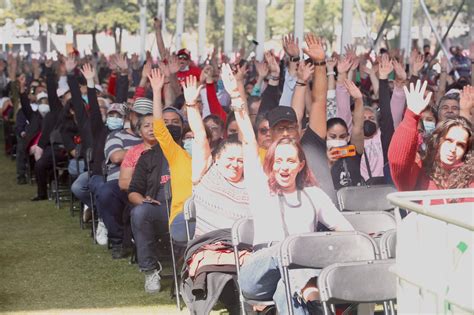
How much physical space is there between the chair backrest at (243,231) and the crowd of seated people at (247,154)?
19 centimetres

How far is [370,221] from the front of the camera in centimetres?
816

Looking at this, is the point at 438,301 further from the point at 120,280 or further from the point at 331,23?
the point at 331,23

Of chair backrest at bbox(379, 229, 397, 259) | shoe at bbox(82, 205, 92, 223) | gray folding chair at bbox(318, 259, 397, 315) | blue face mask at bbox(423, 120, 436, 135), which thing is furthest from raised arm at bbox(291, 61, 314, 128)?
shoe at bbox(82, 205, 92, 223)

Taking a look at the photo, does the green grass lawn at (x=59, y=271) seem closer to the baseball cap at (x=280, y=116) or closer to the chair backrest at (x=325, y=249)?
the baseball cap at (x=280, y=116)

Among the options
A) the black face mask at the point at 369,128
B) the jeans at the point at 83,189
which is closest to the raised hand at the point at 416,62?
the black face mask at the point at 369,128

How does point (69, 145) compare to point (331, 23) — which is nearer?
point (69, 145)

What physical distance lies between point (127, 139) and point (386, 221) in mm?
5132

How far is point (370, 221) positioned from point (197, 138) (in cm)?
169

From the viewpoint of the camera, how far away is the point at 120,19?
75.4 meters

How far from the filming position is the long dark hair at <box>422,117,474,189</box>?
7.35m

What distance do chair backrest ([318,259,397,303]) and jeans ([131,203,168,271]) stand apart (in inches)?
162

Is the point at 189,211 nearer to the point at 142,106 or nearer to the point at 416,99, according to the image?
the point at 416,99

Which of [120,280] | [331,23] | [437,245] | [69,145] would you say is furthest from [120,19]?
[437,245]

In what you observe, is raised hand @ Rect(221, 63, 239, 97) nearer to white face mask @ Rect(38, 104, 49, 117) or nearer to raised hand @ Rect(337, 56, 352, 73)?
raised hand @ Rect(337, 56, 352, 73)
